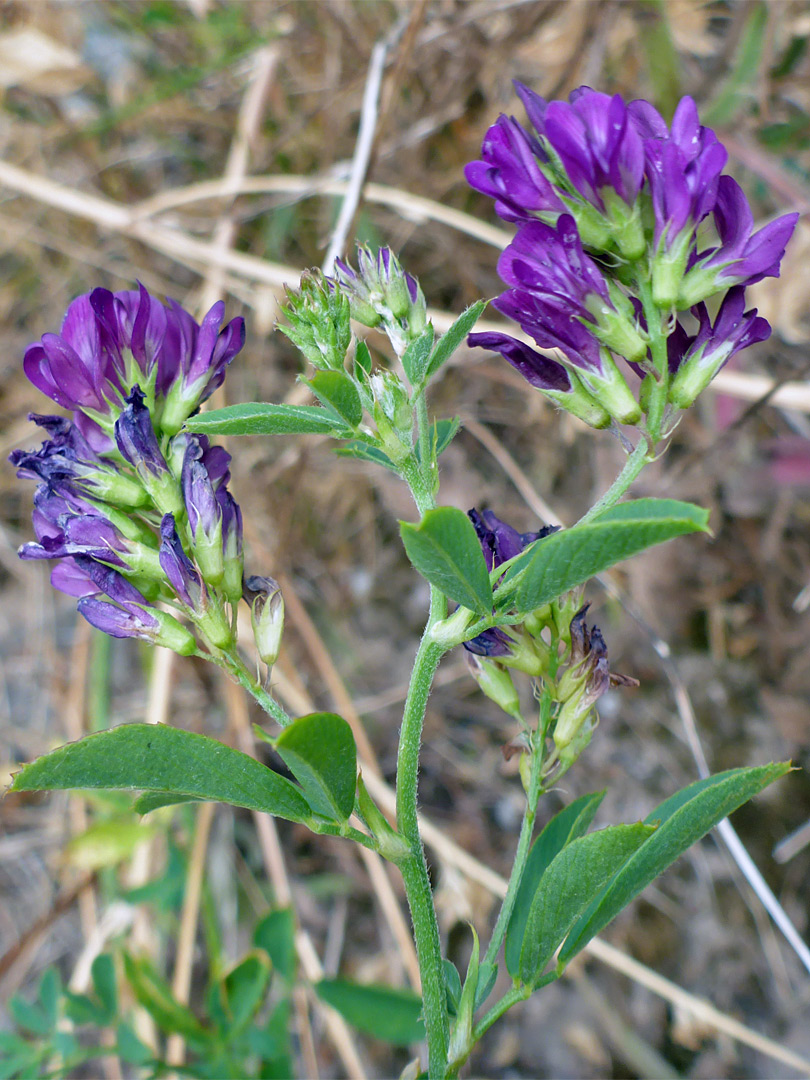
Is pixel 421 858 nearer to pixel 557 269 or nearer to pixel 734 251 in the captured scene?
pixel 557 269

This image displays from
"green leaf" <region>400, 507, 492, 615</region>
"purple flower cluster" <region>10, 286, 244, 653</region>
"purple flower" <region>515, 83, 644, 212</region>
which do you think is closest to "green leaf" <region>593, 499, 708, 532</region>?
"green leaf" <region>400, 507, 492, 615</region>

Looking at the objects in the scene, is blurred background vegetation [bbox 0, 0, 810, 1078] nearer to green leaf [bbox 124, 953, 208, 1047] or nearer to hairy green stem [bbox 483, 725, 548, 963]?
green leaf [bbox 124, 953, 208, 1047]

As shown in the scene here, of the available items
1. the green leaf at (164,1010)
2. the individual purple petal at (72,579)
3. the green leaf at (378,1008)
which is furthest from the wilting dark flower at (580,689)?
the green leaf at (164,1010)

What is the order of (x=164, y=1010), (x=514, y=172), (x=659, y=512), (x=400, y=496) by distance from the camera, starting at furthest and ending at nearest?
(x=400, y=496), (x=164, y=1010), (x=514, y=172), (x=659, y=512)

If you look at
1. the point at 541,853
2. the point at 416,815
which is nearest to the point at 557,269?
the point at 416,815

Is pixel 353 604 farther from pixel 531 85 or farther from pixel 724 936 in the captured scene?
pixel 531 85

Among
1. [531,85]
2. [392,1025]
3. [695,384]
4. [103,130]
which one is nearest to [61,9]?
[103,130]
